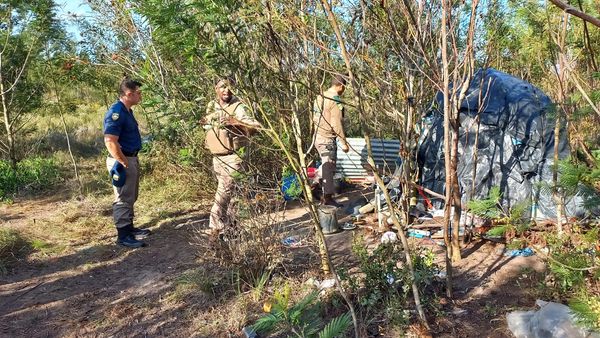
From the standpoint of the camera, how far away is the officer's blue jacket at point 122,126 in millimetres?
4626

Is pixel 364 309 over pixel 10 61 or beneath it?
beneath

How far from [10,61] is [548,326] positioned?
8841 millimetres

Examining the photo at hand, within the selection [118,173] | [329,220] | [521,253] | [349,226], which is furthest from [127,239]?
→ [521,253]

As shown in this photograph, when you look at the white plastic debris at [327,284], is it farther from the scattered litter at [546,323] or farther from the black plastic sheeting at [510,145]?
the black plastic sheeting at [510,145]

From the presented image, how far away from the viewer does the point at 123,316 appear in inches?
137

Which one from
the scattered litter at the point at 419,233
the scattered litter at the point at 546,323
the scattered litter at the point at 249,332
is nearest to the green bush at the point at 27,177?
the scattered litter at the point at 249,332

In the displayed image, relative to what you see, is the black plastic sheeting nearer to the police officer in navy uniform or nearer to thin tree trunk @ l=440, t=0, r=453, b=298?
thin tree trunk @ l=440, t=0, r=453, b=298

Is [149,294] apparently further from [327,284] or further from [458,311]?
[458,311]

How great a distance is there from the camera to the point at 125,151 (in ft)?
16.1

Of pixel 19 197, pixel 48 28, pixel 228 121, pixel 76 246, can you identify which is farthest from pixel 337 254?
pixel 48 28

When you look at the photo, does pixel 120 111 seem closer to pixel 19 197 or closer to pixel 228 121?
pixel 228 121

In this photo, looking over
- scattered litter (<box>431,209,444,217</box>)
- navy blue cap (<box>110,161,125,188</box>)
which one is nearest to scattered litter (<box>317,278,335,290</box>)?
scattered litter (<box>431,209,444,217</box>)

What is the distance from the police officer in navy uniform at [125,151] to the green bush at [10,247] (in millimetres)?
976

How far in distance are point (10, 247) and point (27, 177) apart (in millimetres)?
3394
